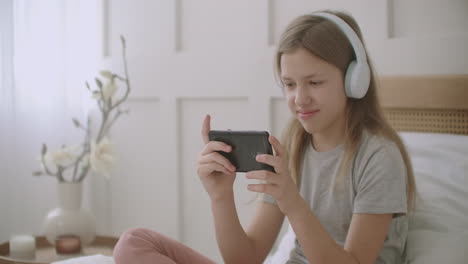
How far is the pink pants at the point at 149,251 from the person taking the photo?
1.09m

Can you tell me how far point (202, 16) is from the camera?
2.02 metres

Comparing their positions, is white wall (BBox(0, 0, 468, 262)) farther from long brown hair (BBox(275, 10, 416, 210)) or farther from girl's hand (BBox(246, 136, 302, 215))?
girl's hand (BBox(246, 136, 302, 215))

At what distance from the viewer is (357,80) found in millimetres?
1135

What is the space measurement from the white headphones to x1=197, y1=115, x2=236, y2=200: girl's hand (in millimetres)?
275

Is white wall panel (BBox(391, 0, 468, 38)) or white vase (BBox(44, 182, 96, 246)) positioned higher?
white wall panel (BBox(391, 0, 468, 38))

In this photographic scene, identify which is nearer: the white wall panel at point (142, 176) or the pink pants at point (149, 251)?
the pink pants at point (149, 251)

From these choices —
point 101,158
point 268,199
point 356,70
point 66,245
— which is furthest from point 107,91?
point 356,70

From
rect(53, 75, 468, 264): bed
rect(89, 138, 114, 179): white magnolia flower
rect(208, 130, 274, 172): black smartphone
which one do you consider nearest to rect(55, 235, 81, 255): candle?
rect(89, 138, 114, 179): white magnolia flower

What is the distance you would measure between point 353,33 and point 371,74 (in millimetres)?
118

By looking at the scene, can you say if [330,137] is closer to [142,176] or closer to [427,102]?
[427,102]

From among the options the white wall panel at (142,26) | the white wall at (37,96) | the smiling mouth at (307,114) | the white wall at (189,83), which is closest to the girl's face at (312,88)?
the smiling mouth at (307,114)

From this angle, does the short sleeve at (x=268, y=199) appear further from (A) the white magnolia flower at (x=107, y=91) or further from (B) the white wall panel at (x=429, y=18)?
(A) the white magnolia flower at (x=107, y=91)

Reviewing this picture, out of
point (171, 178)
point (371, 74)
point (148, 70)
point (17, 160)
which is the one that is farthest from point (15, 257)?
point (371, 74)

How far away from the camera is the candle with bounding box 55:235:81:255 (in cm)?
178
